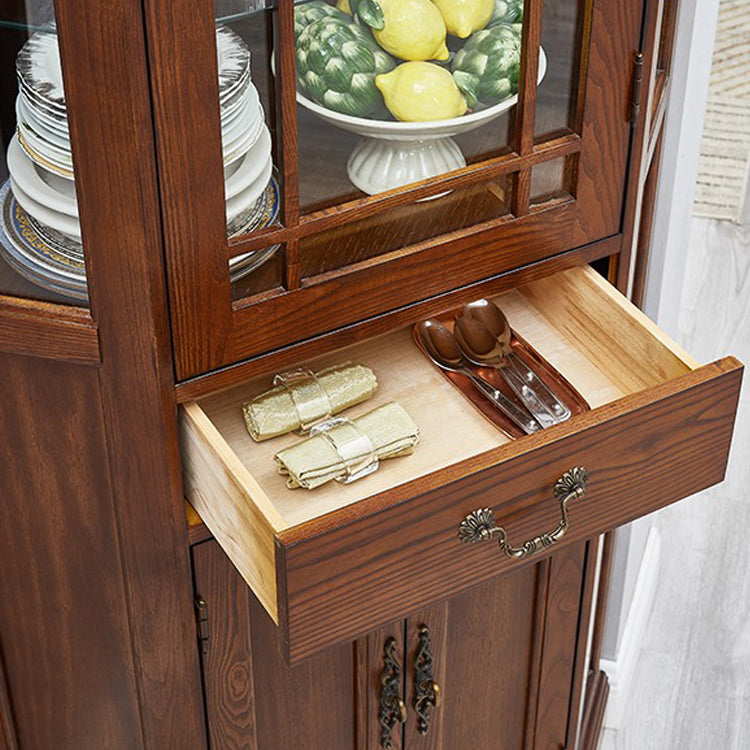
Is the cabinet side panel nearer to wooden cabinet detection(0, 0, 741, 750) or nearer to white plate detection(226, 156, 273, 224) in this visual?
wooden cabinet detection(0, 0, 741, 750)

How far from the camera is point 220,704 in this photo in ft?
3.60

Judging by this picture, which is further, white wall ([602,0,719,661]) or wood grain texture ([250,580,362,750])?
white wall ([602,0,719,661])

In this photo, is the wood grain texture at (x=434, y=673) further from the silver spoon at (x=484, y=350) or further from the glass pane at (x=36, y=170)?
the glass pane at (x=36, y=170)

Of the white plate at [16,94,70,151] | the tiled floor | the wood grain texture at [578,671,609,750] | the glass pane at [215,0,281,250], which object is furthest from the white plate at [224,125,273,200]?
the tiled floor

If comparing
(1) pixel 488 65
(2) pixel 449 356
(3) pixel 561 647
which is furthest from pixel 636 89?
(3) pixel 561 647

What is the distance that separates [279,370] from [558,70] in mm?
295

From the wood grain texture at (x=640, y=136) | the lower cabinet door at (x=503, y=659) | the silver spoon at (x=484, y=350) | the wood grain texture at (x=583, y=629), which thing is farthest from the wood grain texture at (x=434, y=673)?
the wood grain texture at (x=640, y=136)

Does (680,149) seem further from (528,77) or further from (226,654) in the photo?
(226,654)

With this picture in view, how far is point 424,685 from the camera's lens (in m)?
1.19

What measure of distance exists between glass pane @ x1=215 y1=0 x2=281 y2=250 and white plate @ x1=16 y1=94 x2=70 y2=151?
97 mm

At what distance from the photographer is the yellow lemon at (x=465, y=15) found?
888 mm

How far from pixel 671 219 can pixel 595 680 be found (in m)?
0.58

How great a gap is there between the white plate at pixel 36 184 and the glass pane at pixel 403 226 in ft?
0.50

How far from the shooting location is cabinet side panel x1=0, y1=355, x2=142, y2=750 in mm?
931
